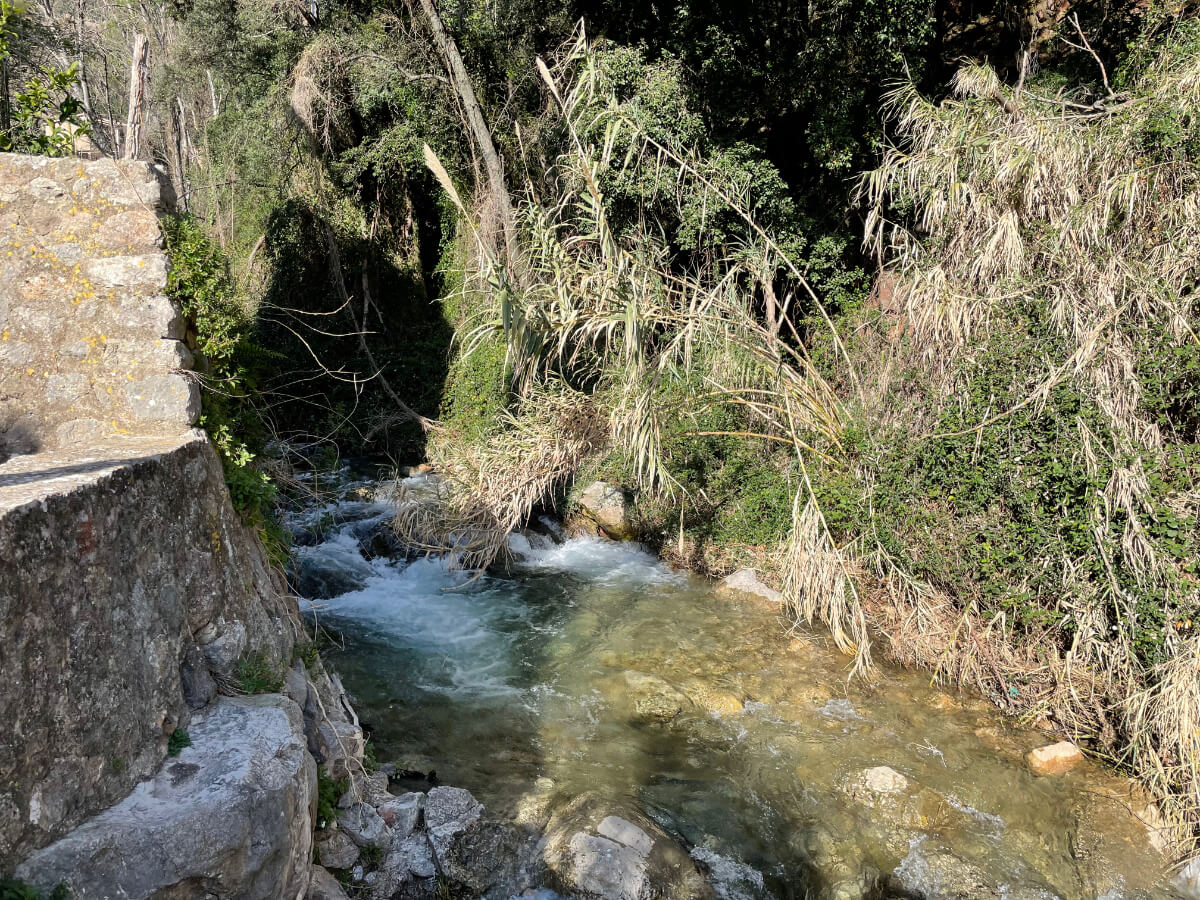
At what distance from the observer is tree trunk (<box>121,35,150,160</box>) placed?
226 inches

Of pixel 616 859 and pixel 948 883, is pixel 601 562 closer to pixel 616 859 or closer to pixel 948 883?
pixel 616 859

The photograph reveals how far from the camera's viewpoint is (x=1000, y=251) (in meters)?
6.75

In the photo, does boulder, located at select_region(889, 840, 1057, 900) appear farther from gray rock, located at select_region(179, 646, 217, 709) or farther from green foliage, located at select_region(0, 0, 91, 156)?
green foliage, located at select_region(0, 0, 91, 156)

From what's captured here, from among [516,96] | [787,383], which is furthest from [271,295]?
[787,383]

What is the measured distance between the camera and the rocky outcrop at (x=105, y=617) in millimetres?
2498

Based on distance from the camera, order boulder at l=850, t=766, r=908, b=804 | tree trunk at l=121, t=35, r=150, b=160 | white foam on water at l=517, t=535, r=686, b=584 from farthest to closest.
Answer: white foam on water at l=517, t=535, r=686, b=584 < tree trunk at l=121, t=35, r=150, b=160 < boulder at l=850, t=766, r=908, b=804

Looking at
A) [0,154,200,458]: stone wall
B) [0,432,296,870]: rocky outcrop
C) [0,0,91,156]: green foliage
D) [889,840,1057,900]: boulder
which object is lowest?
[889,840,1057,900]: boulder

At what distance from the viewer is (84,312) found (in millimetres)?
3932

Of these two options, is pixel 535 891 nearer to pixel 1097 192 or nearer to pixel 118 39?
pixel 1097 192

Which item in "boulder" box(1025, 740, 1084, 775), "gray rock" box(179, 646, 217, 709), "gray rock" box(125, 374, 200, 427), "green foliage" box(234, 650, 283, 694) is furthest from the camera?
"boulder" box(1025, 740, 1084, 775)

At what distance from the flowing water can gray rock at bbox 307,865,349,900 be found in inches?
49.9

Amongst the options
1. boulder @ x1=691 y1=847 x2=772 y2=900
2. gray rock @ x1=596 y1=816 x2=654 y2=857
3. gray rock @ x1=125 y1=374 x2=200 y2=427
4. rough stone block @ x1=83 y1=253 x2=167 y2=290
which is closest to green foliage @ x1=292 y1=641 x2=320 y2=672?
gray rock @ x1=125 y1=374 x2=200 y2=427

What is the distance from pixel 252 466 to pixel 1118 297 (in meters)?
6.34

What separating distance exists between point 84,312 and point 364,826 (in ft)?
10.2
